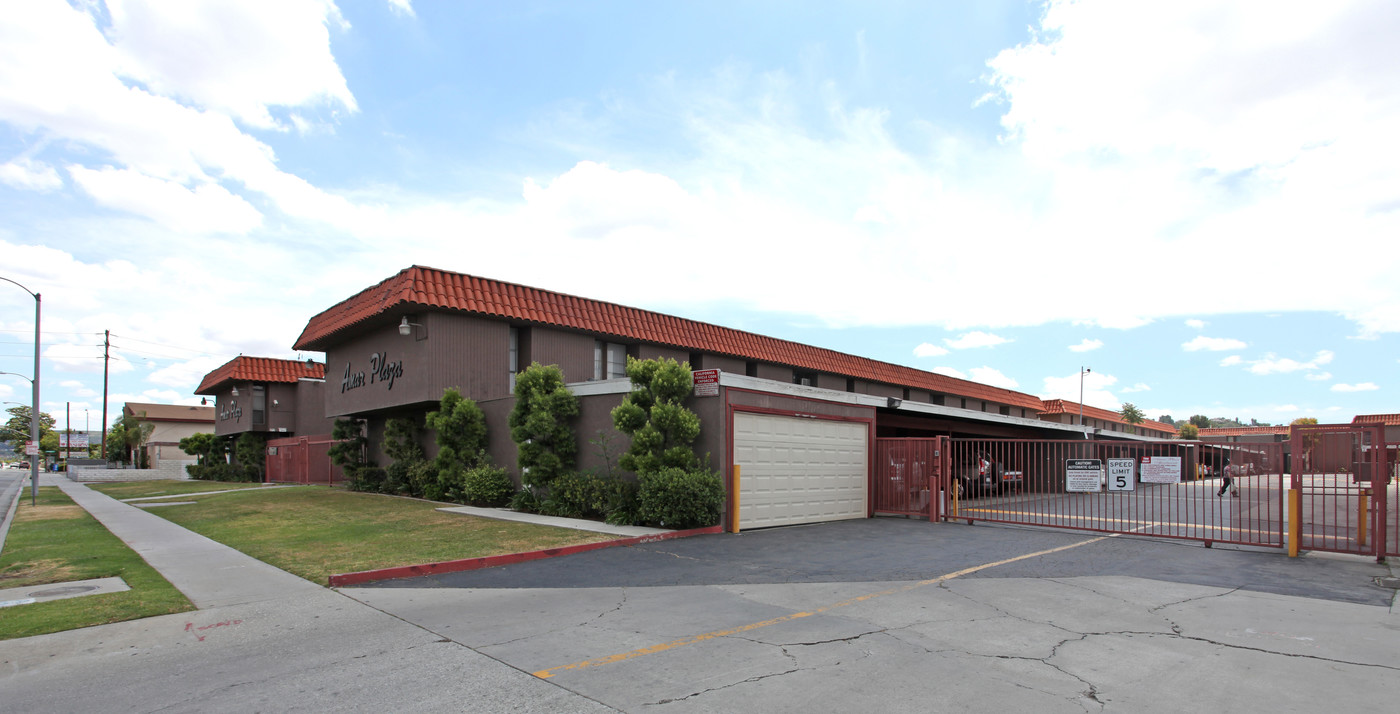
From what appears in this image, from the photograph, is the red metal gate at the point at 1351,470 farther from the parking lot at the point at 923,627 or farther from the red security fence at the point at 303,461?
the red security fence at the point at 303,461

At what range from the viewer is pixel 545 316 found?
882 inches

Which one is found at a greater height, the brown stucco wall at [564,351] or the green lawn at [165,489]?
the brown stucco wall at [564,351]

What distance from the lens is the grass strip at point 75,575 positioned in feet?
24.7

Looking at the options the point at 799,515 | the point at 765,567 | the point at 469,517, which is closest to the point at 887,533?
the point at 799,515

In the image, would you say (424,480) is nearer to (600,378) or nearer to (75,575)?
(600,378)

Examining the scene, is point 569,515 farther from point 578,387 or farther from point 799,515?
point 799,515

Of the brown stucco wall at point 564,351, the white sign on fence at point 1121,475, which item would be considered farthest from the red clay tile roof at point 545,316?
the white sign on fence at point 1121,475

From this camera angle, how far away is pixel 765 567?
1075 cm

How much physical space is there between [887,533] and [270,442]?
118ft

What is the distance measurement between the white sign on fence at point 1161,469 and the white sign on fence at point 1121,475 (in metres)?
0.44

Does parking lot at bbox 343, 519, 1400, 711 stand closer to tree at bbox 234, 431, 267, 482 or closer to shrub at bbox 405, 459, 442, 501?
shrub at bbox 405, 459, 442, 501

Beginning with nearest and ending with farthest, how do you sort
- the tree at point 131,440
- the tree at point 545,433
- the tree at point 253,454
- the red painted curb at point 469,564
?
the red painted curb at point 469,564 → the tree at point 545,433 → the tree at point 253,454 → the tree at point 131,440

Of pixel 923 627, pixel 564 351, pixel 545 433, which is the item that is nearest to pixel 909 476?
pixel 545 433

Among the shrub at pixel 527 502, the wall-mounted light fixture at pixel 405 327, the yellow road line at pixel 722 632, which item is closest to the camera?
the yellow road line at pixel 722 632
